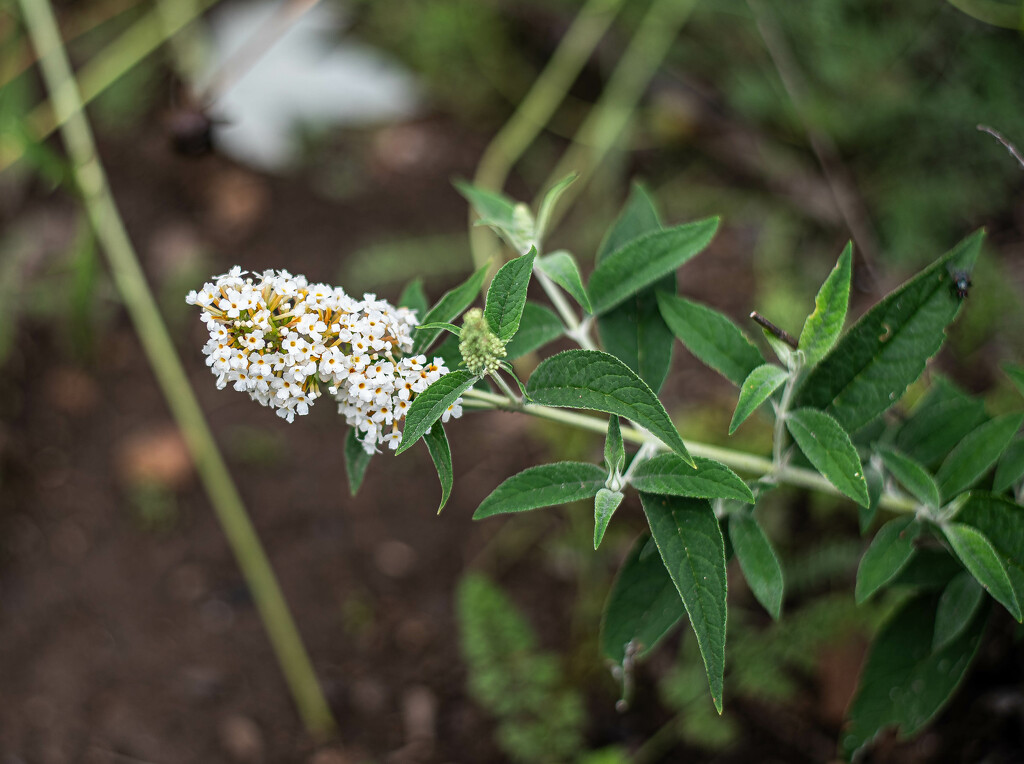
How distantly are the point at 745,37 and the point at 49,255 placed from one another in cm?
320

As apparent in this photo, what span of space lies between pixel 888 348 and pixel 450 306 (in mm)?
826

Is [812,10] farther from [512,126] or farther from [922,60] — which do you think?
[512,126]

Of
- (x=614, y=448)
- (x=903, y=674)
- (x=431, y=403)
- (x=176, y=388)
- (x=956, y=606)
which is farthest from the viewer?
(x=176, y=388)

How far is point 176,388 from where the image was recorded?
3004 mm

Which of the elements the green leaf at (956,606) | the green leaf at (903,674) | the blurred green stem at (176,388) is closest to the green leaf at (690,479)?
the green leaf at (956,606)

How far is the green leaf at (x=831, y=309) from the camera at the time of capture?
1.32 meters

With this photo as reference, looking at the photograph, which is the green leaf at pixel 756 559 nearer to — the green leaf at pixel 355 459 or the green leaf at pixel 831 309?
the green leaf at pixel 831 309

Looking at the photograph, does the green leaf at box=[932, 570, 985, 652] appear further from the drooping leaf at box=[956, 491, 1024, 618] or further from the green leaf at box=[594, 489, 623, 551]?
the green leaf at box=[594, 489, 623, 551]

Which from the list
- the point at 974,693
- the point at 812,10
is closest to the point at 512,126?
the point at 812,10

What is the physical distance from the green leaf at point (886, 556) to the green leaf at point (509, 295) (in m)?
0.79

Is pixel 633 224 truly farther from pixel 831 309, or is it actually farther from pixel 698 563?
pixel 698 563

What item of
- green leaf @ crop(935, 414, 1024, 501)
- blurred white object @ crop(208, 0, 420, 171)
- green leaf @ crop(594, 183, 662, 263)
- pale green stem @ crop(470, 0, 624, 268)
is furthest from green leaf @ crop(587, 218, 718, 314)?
blurred white object @ crop(208, 0, 420, 171)

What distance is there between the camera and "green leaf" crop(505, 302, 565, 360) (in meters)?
1.49

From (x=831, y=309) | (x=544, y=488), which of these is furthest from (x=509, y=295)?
(x=831, y=309)
